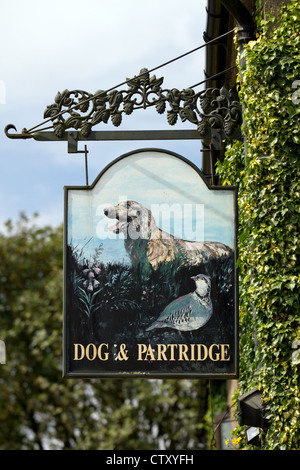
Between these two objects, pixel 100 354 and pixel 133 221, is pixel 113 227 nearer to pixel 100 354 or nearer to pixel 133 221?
pixel 133 221

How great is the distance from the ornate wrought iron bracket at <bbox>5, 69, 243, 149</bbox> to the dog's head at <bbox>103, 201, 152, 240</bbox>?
0.73 metres

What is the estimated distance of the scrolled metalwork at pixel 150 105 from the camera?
22.0 feet

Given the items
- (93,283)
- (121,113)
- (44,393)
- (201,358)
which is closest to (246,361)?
(201,358)

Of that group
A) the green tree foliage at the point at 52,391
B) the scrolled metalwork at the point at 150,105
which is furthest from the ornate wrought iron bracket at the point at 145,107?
the green tree foliage at the point at 52,391

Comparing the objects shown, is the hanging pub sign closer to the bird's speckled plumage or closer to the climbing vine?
the bird's speckled plumage

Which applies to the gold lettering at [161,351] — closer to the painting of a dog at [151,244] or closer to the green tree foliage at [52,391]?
the painting of a dog at [151,244]

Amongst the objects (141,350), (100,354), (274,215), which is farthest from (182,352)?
(274,215)

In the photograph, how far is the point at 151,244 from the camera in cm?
632

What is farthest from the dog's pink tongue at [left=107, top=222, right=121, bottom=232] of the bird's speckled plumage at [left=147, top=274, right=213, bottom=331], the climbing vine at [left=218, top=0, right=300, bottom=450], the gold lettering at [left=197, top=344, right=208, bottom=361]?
the gold lettering at [left=197, top=344, right=208, bottom=361]

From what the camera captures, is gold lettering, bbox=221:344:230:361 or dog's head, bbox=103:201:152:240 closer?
gold lettering, bbox=221:344:230:361

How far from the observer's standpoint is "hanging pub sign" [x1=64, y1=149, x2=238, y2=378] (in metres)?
6.10

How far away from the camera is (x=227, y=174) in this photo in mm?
8117

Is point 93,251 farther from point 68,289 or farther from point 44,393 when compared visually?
point 44,393
